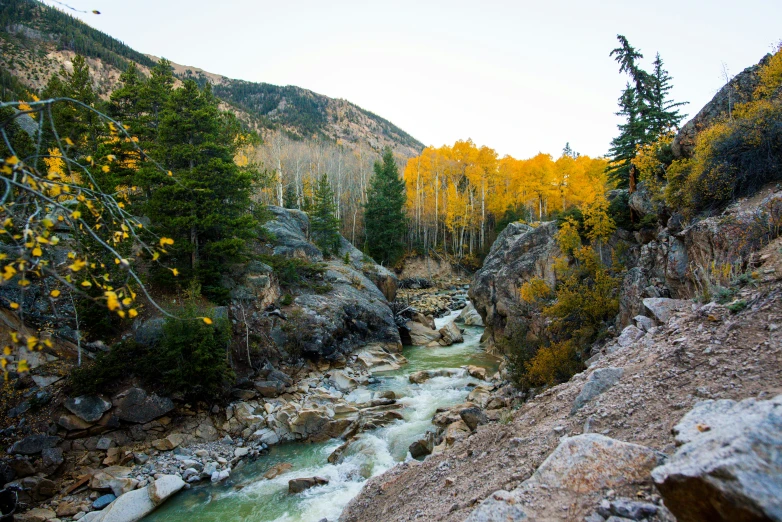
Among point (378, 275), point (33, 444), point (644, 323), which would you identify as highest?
point (644, 323)

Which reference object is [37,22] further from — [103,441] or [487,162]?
[103,441]

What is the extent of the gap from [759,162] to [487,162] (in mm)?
36112

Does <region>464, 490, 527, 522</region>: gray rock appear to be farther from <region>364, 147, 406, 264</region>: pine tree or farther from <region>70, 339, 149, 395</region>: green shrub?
<region>364, 147, 406, 264</region>: pine tree

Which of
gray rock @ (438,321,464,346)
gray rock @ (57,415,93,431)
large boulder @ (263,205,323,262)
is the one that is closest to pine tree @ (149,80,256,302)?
large boulder @ (263,205,323,262)

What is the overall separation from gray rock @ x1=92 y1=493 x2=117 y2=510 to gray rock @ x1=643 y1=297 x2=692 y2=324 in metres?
13.4

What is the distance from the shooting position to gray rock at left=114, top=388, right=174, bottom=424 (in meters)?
11.5

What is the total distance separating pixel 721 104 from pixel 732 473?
15637mm

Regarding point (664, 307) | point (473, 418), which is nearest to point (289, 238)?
point (473, 418)

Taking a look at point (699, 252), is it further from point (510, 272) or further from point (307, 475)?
point (510, 272)

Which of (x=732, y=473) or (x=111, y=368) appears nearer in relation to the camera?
(x=732, y=473)

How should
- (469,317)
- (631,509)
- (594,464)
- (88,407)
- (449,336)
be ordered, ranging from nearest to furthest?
(631,509) → (594,464) → (88,407) → (449,336) → (469,317)

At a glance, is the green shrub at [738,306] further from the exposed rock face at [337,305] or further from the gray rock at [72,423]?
the exposed rock face at [337,305]

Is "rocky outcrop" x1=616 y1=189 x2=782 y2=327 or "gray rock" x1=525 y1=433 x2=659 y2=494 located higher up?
"rocky outcrop" x1=616 y1=189 x2=782 y2=327

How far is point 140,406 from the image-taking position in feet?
38.3
